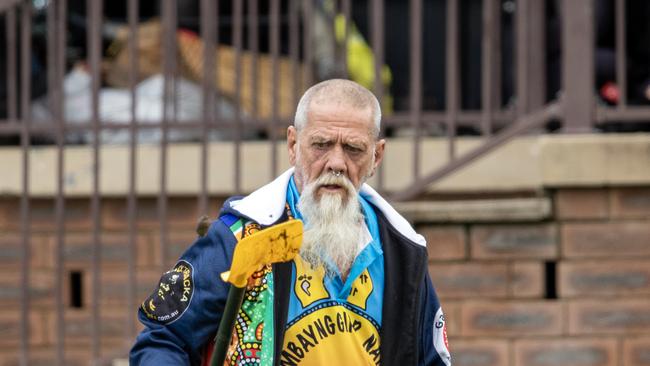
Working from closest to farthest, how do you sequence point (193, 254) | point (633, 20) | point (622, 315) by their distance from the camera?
point (193, 254), point (622, 315), point (633, 20)

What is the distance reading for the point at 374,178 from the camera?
23.2ft

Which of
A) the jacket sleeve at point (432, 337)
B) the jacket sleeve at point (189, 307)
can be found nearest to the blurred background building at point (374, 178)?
the jacket sleeve at point (432, 337)

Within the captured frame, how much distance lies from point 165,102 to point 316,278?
2881 mm

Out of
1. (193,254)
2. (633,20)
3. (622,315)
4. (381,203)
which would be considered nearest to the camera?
(193,254)

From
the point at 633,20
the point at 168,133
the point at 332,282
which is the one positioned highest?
the point at 633,20

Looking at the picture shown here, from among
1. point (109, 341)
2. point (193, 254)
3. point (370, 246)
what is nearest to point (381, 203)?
point (370, 246)

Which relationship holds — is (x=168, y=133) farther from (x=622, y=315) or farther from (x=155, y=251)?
(x=622, y=315)

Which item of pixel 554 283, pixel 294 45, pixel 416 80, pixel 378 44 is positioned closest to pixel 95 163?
pixel 294 45

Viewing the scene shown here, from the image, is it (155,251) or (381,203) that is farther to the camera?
(155,251)

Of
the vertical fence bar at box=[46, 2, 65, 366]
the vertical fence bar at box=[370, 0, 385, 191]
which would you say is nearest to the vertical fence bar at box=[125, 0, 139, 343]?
the vertical fence bar at box=[46, 2, 65, 366]

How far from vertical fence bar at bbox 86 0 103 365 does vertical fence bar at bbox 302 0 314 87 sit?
85cm

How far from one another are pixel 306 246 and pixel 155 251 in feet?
9.96

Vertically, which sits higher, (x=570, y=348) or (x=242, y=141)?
(x=242, y=141)

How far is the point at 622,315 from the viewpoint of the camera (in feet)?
22.5
